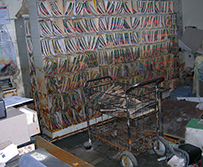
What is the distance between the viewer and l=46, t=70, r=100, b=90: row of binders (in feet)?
11.0

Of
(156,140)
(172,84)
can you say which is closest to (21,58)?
(156,140)

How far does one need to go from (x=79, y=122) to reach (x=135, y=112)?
157 cm

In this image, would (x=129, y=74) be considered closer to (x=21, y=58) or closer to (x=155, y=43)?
(x=155, y=43)

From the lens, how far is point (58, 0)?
10.7 feet

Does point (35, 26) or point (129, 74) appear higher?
point (35, 26)

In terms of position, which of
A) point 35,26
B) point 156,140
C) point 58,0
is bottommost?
point 156,140

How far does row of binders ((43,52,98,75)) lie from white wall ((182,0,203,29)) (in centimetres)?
293

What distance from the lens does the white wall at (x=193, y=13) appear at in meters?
5.02

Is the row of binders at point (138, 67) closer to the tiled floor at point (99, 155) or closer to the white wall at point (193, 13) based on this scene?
the white wall at point (193, 13)

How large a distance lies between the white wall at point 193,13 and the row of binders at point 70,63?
9.60 feet

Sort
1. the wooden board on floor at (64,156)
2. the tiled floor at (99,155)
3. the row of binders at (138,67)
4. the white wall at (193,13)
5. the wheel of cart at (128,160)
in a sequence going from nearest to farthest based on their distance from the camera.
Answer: the wooden board on floor at (64,156) < the wheel of cart at (128,160) < the tiled floor at (99,155) < the row of binders at (138,67) < the white wall at (193,13)

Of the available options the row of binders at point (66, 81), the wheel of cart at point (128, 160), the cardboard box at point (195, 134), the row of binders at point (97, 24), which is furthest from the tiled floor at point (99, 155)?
the row of binders at point (97, 24)

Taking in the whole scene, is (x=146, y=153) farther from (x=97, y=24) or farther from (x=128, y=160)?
(x=97, y=24)

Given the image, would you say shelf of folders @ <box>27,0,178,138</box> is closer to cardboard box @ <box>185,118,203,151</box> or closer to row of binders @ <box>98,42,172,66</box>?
row of binders @ <box>98,42,172,66</box>
